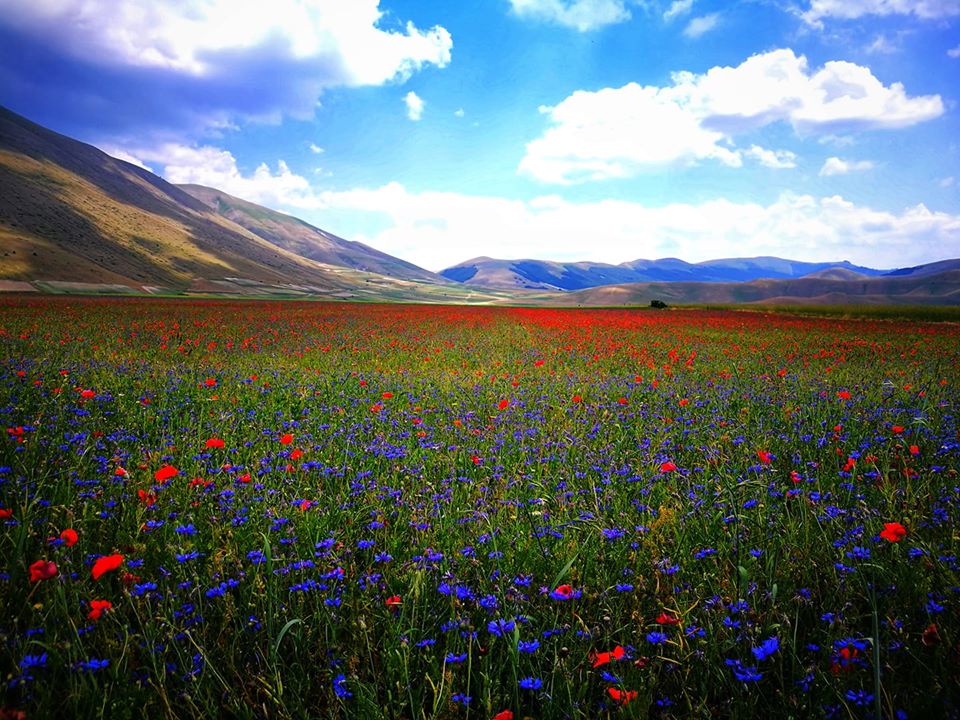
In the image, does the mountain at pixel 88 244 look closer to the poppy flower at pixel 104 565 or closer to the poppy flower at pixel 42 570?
the poppy flower at pixel 42 570

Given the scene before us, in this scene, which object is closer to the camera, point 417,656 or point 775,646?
point 775,646

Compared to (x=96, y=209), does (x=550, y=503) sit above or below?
below

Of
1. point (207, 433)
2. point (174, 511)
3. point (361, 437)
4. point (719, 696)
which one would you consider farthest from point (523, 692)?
point (207, 433)

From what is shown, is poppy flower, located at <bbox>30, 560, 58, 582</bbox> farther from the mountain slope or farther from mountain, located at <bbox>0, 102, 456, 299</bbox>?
the mountain slope

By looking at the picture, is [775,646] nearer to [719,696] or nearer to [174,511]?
[719,696]

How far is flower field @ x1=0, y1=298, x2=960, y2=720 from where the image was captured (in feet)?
6.03

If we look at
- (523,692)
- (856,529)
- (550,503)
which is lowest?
(523,692)

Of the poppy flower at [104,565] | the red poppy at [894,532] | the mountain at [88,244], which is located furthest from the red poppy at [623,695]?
the mountain at [88,244]

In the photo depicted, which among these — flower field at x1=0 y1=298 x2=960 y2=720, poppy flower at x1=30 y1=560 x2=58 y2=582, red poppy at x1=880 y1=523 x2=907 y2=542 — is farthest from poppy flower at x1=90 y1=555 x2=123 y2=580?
red poppy at x1=880 y1=523 x2=907 y2=542

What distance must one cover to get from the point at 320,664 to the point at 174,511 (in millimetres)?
1768

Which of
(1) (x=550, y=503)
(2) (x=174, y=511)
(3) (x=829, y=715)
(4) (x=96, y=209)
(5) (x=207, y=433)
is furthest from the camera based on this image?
(4) (x=96, y=209)

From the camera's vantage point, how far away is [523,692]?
2.01 m

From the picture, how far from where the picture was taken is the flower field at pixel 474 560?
6.03 feet

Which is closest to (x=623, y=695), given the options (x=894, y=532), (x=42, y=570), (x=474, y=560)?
(x=474, y=560)
